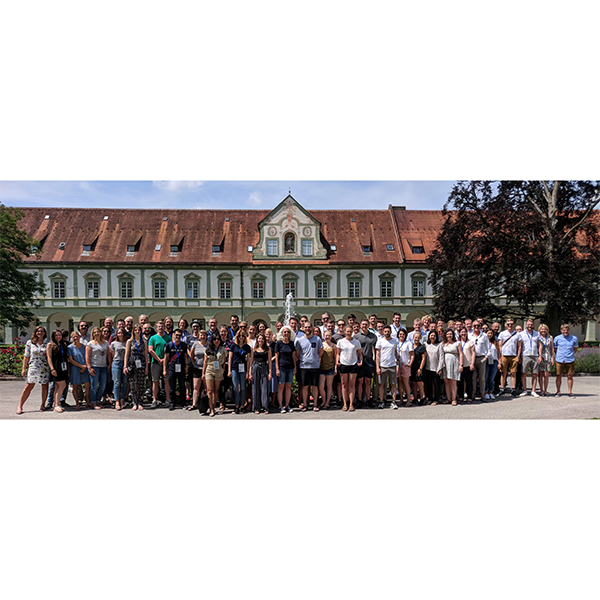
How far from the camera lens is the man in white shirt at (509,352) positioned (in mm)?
9938

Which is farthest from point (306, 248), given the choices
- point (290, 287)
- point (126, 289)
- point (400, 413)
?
point (400, 413)

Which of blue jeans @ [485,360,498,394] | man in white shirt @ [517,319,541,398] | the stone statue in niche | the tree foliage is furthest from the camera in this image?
the stone statue in niche

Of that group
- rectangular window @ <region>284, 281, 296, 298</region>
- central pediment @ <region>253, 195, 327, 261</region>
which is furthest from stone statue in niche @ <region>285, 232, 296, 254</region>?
rectangular window @ <region>284, 281, 296, 298</region>

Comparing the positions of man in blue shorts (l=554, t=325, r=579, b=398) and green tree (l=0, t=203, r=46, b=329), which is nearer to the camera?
man in blue shorts (l=554, t=325, r=579, b=398)

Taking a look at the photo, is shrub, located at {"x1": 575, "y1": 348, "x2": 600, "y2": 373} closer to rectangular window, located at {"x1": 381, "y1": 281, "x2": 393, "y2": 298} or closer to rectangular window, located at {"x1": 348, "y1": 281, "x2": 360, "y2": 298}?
rectangular window, located at {"x1": 381, "y1": 281, "x2": 393, "y2": 298}

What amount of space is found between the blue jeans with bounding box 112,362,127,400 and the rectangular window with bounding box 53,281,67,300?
965 inches

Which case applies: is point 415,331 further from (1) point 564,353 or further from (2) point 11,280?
(2) point 11,280

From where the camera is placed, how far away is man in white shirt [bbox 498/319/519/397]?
32.6 ft

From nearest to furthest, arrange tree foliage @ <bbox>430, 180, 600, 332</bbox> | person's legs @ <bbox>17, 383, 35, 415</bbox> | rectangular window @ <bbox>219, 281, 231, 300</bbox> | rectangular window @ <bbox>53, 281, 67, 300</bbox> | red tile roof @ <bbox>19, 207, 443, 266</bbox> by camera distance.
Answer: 1. person's legs @ <bbox>17, 383, 35, 415</bbox>
2. tree foliage @ <bbox>430, 180, 600, 332</bbox>
3. rectangular window @ <bbox>53, 281, 67, 300</bbox>
4. red tile roof @ <bbox>19, 207, 443, 266</bbox>
5. rectangular window @ <bbox>219, 281, 231, 300</bbox>

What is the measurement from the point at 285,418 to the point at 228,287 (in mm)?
24859

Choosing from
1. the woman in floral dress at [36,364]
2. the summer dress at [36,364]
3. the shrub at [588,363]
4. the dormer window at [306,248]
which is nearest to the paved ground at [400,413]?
the woman in floral dress at [36,364]

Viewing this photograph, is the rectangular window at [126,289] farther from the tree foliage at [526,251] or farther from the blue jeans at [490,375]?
the blue jeans at [490,375]

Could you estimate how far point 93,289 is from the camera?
99.7 feet

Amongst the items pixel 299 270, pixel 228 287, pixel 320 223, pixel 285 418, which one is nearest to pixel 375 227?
pixel 320 223
